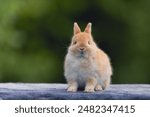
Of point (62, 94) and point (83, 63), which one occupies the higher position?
point (83, 63)

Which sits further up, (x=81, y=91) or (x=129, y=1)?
(x=129, y=1)

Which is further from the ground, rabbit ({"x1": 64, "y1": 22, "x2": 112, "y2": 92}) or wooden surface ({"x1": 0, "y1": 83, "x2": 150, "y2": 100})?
rabbit ({"x1": 64, "y1": 22, "x2": 112, "y2": 92})

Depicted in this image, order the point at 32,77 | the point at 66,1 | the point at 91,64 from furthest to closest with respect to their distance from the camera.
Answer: the point at 66,1 < the point at 32,77 < the point at 91,64

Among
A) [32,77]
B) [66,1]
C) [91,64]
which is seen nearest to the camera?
[91,64]

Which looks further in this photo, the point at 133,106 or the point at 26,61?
the point at 26,61

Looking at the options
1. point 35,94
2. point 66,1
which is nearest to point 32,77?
point 66,1

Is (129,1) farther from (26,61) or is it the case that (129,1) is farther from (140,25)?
(26,61)

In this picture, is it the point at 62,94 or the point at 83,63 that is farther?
the point at 62,94

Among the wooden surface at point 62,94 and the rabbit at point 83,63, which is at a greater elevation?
the rabbit at point 83,63
